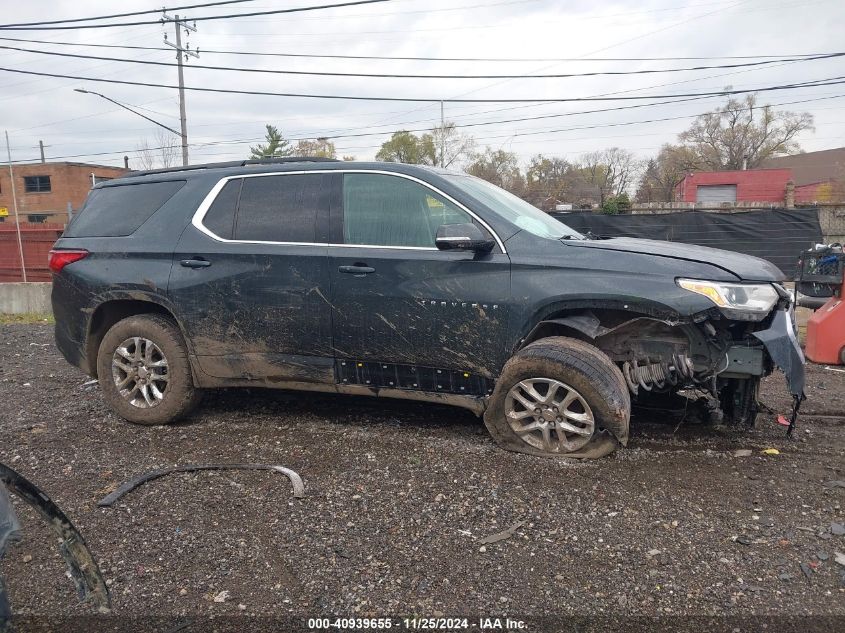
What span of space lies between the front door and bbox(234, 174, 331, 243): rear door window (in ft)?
0.58

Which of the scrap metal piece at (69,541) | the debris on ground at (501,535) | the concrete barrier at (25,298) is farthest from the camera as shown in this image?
the concrete barrier at (25,298)

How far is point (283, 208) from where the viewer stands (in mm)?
4270

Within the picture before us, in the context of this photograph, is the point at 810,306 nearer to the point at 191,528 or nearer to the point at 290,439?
the point at 290,439

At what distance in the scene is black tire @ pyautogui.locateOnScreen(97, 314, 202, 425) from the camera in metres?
4.41

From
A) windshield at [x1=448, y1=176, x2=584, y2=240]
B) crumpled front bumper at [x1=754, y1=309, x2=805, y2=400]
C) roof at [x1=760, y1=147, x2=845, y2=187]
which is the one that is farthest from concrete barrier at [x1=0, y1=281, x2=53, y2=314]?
roof at [x1=760, y1=147, x2=845, y2=187]

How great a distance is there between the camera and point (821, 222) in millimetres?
13961

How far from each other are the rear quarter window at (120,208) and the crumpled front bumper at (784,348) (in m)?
4.02

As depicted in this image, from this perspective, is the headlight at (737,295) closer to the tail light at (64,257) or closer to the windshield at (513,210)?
the windshield at (513,210)

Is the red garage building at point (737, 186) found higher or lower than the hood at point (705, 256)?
higher

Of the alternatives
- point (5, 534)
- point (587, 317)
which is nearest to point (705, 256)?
point (587, 317)

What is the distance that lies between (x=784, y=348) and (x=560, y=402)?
1.25m

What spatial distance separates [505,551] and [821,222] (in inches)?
568

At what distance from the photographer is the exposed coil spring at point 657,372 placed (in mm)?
3621

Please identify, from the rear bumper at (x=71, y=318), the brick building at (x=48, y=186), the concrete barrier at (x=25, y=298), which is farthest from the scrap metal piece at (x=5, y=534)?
the brick building at (x=48, y=186)
